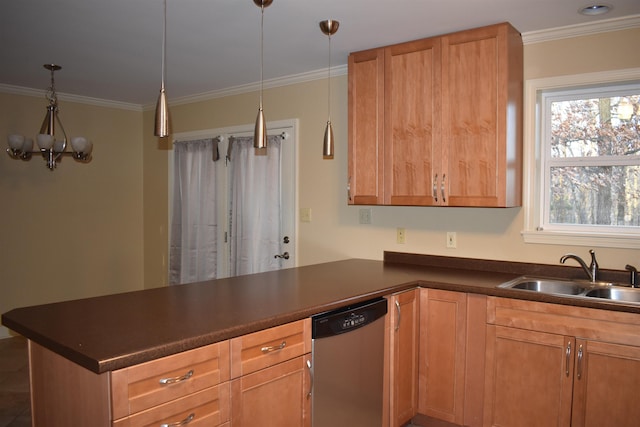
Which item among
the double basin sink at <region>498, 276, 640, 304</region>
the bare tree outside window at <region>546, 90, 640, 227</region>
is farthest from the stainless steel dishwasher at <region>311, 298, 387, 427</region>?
the bare tree outside window at <region>546, 90, 640, 227</region>

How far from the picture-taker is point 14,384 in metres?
3.56

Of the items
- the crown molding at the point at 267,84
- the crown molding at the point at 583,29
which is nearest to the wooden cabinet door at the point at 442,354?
the crown molding at the point at 583,29

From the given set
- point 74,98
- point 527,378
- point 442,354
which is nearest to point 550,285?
point 527,378

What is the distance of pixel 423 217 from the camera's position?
11.3 ft

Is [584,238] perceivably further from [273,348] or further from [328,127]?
[273,348]

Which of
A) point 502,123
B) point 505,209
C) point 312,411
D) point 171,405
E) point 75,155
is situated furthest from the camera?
point 75,155

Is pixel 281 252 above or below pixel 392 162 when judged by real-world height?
below

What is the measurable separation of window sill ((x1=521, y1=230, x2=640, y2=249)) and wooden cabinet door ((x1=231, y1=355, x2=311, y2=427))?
1.73m

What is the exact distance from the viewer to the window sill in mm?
2727

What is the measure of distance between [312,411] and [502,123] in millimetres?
1863

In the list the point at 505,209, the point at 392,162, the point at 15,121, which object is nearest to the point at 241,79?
the point at 392,162

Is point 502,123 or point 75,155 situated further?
point 75,155

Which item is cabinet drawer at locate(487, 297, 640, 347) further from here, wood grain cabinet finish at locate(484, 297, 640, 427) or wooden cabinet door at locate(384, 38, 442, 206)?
wooden cabinet door at locate(384, 38, 442, 206)

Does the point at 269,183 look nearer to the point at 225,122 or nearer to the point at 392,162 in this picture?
the point at 225,122
